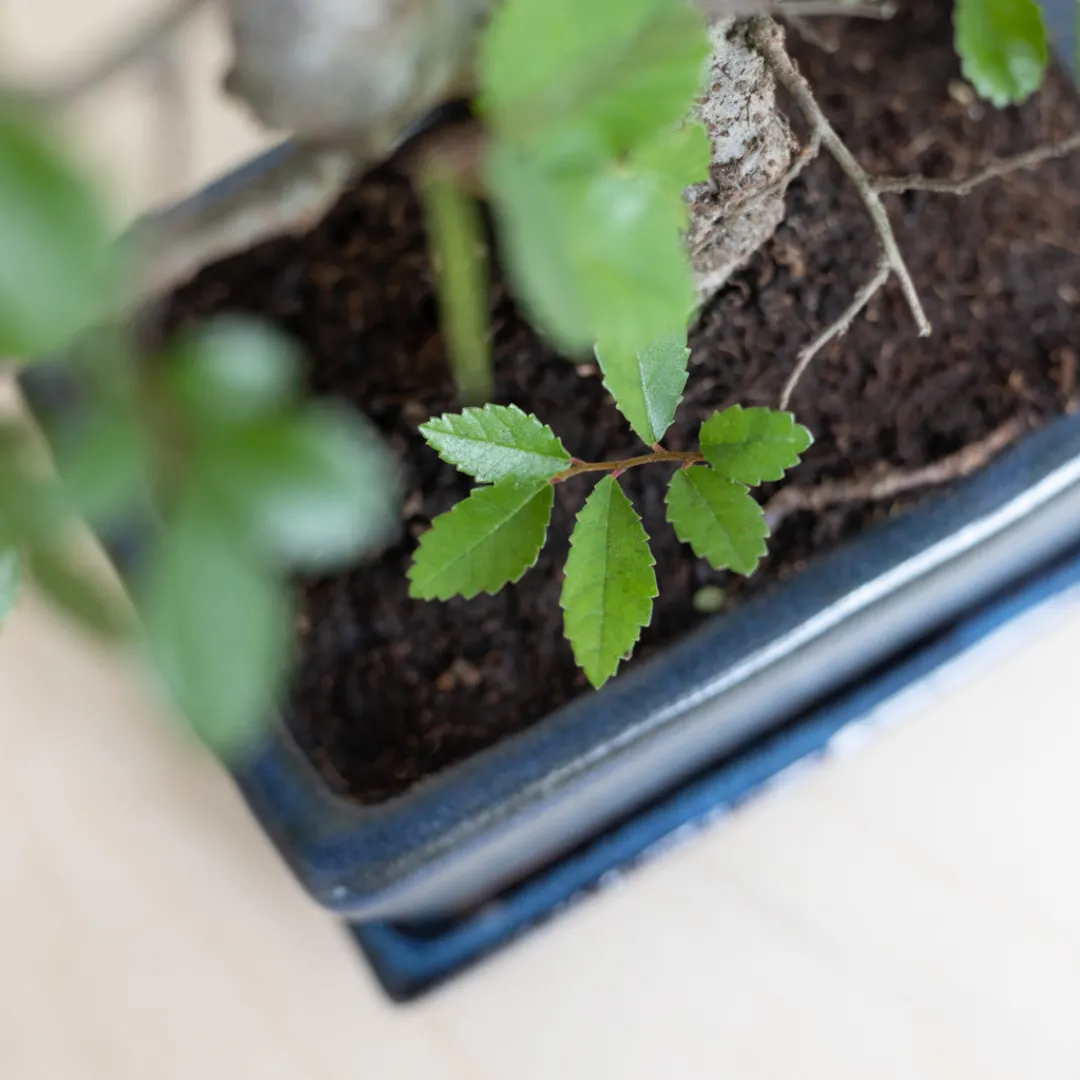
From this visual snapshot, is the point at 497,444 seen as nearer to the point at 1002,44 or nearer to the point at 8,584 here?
the point at 8,584

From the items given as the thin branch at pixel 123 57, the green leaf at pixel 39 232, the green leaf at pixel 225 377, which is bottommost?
the green leaf at pixel 225 377

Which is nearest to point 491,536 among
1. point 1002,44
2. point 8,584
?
point 8,584

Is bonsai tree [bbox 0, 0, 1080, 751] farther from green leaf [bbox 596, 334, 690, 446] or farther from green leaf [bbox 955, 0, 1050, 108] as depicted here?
green leaf [bbox 955, 0, 1050, 108]

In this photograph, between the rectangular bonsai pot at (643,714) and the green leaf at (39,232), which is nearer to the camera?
the green leaf at (39,232)

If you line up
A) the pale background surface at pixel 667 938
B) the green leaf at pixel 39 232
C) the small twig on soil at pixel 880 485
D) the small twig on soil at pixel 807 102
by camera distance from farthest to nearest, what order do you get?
1. the pale background surface at pixel 667 938
2. the small twig on soil at pixel 880 485
3. the small twig on soil at pixel 807 102
4. the green leaf at pixel 39 232

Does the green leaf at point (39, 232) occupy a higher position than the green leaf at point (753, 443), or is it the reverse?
the green leaf at point (39, 232)

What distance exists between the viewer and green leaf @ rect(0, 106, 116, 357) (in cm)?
13

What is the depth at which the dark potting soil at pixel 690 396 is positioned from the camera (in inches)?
18.8

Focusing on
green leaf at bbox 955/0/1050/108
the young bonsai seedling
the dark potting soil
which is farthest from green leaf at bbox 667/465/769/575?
green leaf at bbox 955/0/1050/108

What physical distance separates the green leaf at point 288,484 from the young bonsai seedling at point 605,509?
0.57ft

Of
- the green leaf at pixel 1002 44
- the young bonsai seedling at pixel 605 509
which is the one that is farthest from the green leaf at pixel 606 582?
the green leaf at pixel 1002 44

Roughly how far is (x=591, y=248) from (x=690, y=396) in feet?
0.95

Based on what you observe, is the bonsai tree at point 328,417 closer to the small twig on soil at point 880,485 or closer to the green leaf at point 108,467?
the green leaf at point 108,467

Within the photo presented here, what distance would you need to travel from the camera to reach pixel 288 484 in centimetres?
16
